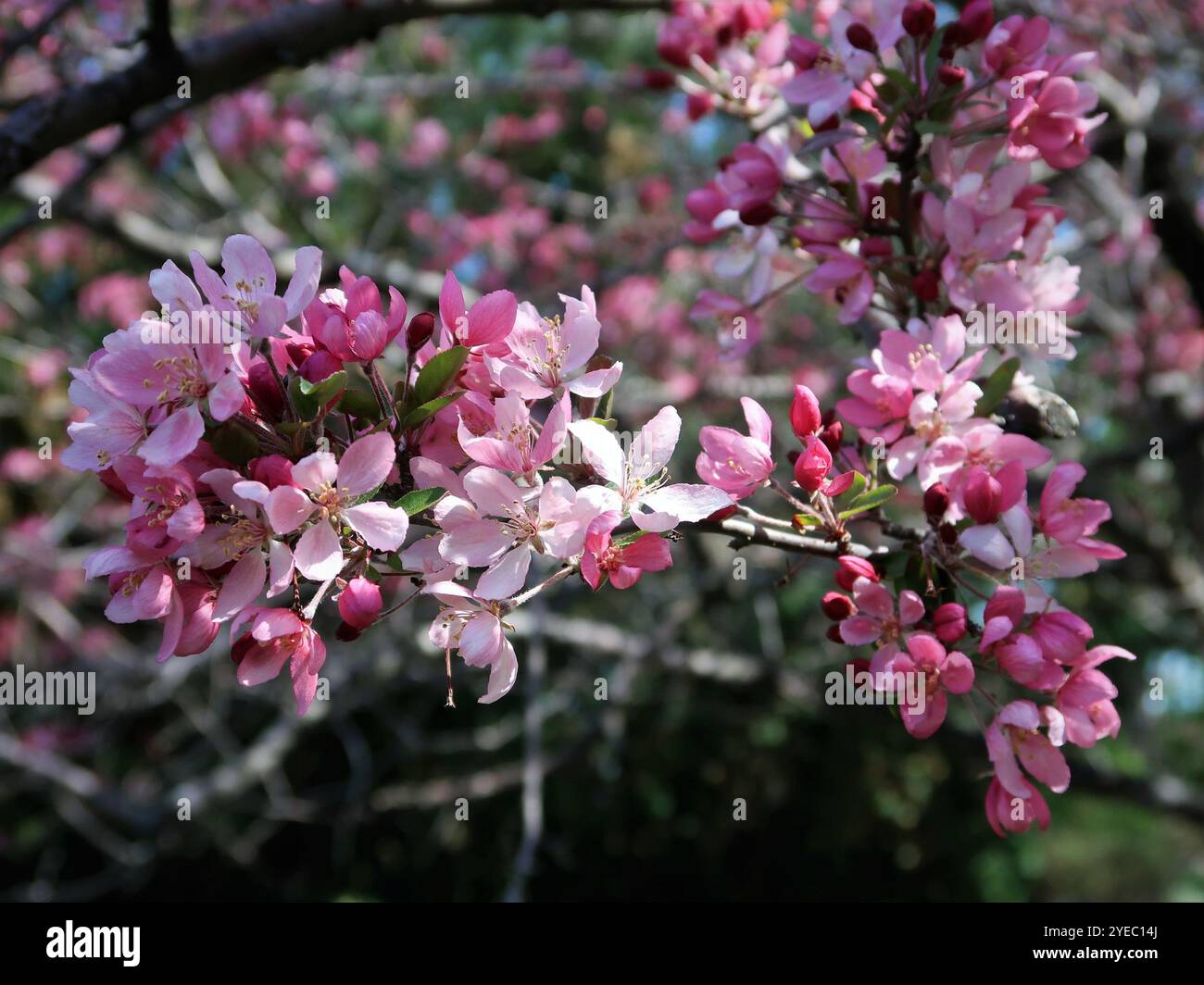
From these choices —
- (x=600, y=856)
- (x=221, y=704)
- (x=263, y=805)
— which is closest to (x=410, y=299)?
(x=221, y=704)

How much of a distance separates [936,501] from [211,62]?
1.65 metres

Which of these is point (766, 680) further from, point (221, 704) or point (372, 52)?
point (372, 52)

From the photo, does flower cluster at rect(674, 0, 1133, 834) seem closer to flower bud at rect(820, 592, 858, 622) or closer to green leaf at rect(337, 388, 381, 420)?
flower bud at rect(820, 592, 858, 622)

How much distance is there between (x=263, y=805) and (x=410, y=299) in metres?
3.37

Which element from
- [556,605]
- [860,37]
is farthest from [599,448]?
[556,605]

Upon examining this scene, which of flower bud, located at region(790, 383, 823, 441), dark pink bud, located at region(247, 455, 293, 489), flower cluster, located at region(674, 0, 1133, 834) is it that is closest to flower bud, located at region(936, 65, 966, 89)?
flower cluster, located at region(674, 0, 1133, 834)

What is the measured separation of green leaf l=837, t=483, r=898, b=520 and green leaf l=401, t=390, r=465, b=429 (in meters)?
0.47

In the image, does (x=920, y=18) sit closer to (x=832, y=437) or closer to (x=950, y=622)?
(x=832, y=437)

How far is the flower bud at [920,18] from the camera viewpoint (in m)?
1.19

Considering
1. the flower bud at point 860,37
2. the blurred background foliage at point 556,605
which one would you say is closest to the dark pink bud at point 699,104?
the blurred background foliage at point 556,605

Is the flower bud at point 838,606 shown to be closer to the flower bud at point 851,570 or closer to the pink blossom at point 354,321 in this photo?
the flower bud at point 851,570

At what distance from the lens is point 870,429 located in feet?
3.69

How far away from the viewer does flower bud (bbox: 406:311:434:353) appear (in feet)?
3.24

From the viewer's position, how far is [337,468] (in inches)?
33.8
